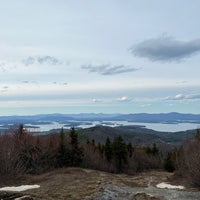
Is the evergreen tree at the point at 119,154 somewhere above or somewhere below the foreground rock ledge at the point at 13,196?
below

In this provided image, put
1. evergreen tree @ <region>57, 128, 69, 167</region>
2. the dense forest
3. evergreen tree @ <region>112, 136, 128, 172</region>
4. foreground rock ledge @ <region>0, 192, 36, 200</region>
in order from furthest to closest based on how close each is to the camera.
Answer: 1. evergreen tree @ <region>112, 136, 128, 172</region>
2. evergreen tree @ <region>57, 128, 69, 167</region>
3. the dense forest
4. foreground rock ledge @ <region>0, 192, 36, 200</region>

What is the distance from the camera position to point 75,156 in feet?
173

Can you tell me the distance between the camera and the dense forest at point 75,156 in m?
31.5

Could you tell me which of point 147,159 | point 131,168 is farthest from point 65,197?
point 147,159

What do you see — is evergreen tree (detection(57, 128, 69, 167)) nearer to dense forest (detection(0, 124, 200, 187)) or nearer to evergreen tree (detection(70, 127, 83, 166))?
dense forest (detection(0, 124, 200, 187))

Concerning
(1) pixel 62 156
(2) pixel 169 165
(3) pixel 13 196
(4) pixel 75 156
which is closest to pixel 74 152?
(4) pixel 75 156

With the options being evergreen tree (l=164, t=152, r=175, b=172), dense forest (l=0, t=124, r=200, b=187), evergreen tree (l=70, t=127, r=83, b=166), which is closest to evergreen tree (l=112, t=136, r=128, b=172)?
dense forest (l=0, t=124, r=200, b=187)

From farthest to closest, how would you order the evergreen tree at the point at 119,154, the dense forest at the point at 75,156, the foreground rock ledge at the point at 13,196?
the evergreen tree at the point at 119,154, the dense forest at the point at 75,156, the foreground rock ledge at the point at 13,196

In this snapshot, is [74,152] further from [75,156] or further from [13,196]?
[13,196]

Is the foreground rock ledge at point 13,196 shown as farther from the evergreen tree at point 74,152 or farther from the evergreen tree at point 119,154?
the evergreen tree at point 119,154

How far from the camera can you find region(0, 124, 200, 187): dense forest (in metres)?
31.5

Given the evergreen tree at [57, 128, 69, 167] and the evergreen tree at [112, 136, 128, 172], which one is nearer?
the evergreen tree at [57, 128, 69, 167]

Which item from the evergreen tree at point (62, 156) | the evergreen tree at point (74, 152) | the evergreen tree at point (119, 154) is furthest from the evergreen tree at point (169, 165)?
the evergreen tree at point (62, 156)

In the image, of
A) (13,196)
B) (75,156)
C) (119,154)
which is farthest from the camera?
(119,154)
